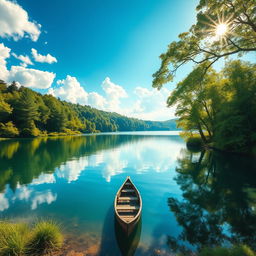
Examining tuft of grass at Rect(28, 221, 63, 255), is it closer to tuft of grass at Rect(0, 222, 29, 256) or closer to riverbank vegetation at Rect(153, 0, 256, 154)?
tuft of grass at Rect(0, 222, 29, 256)

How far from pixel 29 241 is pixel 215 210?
900cm

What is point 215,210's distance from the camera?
25.5 ft

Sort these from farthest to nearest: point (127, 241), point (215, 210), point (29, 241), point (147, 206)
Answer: point (147, 206) → point (215, 210) → point (127, 241) → point (29, 241)

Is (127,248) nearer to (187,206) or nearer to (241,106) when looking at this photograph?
(187,206)

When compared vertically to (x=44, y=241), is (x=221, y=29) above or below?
above

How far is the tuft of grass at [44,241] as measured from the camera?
4473 millimetres

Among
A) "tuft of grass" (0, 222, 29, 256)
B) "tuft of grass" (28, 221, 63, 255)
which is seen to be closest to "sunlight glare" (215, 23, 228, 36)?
"tuft of grass" (28, 221, 63, 255)

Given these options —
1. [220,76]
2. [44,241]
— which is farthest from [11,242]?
[220,76]

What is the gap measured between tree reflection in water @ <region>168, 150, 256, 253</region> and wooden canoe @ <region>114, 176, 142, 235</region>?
1748mm

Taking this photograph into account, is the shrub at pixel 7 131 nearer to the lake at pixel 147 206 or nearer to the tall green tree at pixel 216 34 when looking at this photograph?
the lake at pixel 147 206

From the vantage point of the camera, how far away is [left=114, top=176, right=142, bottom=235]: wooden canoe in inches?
192

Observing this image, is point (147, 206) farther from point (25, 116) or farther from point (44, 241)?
point (25, 116)

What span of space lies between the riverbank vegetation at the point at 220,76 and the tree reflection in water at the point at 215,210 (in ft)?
25.4

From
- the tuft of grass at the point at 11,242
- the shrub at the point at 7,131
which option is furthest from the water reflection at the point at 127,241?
the shrub at the point at 7,131
